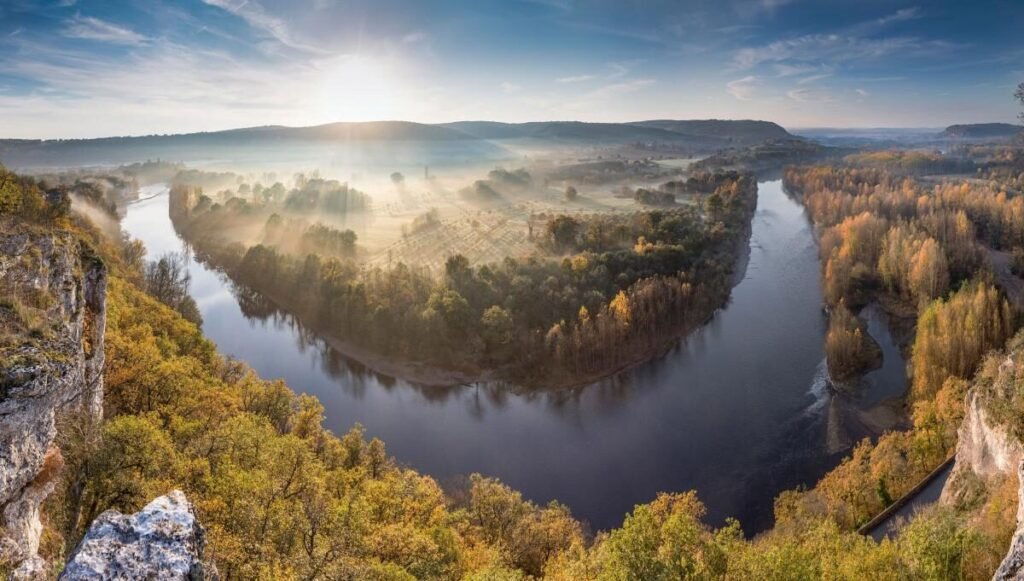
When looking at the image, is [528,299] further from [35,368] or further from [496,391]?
[35,368]

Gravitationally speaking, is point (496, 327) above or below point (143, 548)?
below

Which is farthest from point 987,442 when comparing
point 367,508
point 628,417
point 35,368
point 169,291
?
point 169,291

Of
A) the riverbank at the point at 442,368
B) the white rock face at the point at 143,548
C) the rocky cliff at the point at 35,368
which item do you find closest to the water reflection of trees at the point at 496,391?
the riverbank at the point at 442,368

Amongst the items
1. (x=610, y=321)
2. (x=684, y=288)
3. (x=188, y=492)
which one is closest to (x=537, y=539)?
(x=188, y=492)

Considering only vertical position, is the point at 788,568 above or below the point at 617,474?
above

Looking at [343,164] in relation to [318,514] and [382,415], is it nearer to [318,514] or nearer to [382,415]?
[382,415]

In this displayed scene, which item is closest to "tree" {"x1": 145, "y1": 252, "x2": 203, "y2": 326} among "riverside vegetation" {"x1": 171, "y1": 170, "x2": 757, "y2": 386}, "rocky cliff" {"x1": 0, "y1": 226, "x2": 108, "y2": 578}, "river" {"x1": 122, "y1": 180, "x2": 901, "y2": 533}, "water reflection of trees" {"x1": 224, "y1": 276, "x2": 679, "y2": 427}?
"river" {"x1": 122, "y1": 180, "x2": 901, "y2": 533}
